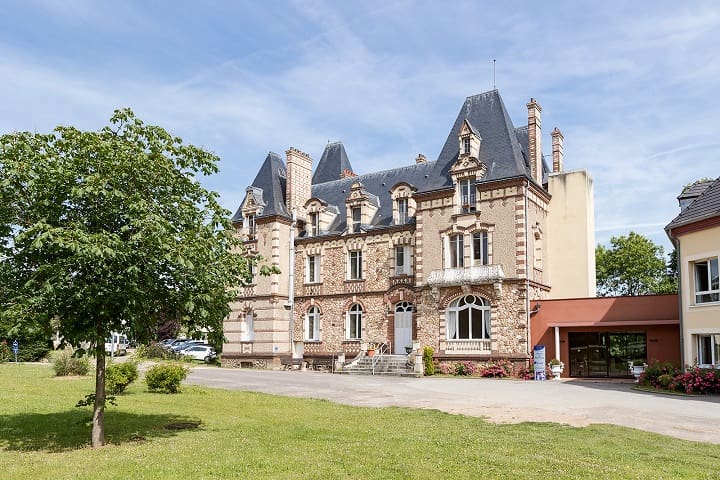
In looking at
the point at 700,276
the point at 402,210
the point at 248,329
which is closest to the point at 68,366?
the point at 248,329

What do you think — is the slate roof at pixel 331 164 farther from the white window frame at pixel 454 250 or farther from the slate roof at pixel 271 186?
the white window frame at pixel 454 250

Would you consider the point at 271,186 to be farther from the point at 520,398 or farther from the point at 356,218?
the point at 520,398

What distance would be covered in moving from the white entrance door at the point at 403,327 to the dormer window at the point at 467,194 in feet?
17.1

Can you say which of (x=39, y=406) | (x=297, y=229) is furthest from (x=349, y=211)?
(x=39, y=406)

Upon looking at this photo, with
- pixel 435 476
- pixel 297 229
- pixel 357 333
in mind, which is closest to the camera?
pixel 435 476

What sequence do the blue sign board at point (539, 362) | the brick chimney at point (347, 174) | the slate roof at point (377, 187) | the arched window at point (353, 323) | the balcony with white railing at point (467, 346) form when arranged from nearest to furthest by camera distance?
the blue sign board at point (539, 362) → the balcony with white railing at point (467, 346) → the arched window at point (353, 323) → the slate roof at point (377, 187) → the brick chimney at point (347, 174)

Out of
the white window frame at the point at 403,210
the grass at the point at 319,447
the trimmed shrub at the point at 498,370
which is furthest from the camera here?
the white window frame at the point at 403,210

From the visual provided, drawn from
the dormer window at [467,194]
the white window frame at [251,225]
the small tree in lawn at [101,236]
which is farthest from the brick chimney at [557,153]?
the small tree in lawn at [101,236]

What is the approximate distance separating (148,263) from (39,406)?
680cm

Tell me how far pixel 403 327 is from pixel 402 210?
17.9 ft

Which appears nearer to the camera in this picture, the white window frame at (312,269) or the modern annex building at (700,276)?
the modern annex building at (700,276)

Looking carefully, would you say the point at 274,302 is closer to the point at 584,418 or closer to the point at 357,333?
the point at 357,333

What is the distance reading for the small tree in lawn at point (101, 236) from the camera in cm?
891

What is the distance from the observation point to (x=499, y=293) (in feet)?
84.6
